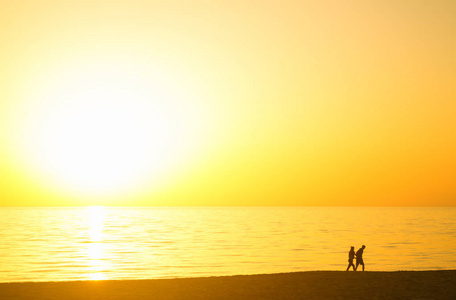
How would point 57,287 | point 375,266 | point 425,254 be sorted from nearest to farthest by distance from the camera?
point 57,287, point 375,266, point 425,254

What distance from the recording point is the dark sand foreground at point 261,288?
A: 2447cm

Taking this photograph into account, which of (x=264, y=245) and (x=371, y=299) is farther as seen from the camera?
(x=264, y=245)

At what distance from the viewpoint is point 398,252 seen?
224ft


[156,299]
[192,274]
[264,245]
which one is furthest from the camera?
[264,245]

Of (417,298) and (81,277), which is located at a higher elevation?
(81,277)

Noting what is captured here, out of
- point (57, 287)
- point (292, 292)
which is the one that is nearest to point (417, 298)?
point (292, 292)

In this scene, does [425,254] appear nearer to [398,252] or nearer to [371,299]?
[398,252]

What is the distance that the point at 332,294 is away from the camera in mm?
24844

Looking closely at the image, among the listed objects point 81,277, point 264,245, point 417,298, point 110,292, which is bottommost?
point 417,298

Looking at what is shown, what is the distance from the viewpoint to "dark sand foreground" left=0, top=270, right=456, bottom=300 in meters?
24.5

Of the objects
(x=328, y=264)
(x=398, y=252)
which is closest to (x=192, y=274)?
(x=328, y=264)

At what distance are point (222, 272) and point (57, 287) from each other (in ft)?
73.2

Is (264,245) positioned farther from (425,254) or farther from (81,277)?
(81,277)

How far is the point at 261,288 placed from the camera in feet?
86.9
